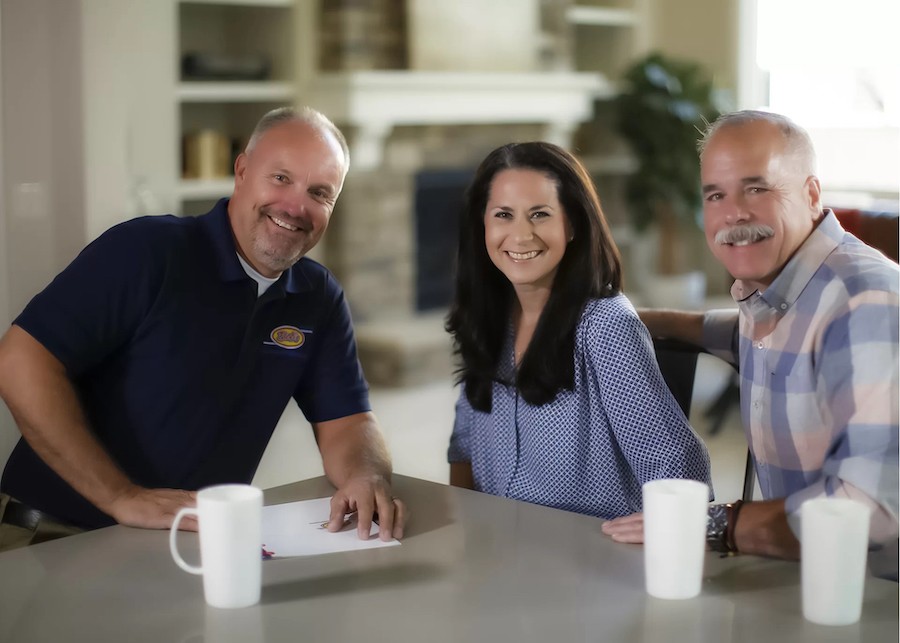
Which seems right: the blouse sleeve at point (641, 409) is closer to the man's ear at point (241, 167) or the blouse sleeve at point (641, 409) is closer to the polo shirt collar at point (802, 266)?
the polo shirt collar at point (802, 266)

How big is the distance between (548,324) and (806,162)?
1.60 feet

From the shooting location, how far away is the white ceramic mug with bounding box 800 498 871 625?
1.12m

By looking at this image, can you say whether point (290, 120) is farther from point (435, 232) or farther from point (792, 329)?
point (435, 232)

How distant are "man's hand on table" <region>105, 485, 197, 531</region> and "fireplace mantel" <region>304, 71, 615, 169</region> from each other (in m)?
3.70

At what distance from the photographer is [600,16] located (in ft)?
20.2

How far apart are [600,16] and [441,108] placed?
1260mm

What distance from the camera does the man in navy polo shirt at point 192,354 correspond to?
1.78 metres

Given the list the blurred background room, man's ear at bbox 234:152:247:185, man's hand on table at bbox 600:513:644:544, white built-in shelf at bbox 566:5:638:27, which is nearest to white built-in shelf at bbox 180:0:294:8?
the blurred background room

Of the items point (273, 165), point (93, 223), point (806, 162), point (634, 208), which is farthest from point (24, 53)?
point (634, 208)

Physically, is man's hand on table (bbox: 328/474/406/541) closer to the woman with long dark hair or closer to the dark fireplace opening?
the woman with long dark hair

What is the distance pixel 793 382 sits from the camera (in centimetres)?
159

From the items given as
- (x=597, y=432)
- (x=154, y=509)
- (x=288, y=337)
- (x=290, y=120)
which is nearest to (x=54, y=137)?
(x=290, y=120)

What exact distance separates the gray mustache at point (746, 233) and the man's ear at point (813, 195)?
3.0 inches

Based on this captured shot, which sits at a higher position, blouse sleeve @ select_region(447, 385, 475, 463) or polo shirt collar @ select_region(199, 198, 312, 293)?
polo shirt collar @ select_region(199, 198, 312, 293)
